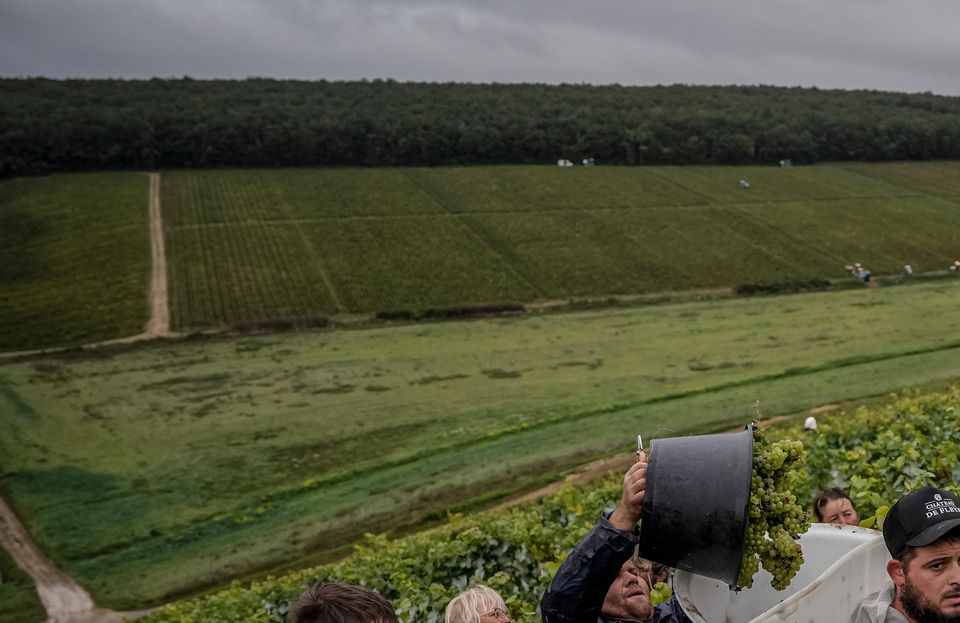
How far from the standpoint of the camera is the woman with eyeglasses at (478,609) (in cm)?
472

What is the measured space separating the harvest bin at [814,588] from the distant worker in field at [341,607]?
159 centimetres

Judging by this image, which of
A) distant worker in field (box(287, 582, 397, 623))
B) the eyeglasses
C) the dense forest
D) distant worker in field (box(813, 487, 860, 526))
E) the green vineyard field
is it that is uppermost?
the dense forest

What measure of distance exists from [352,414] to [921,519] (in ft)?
96.2

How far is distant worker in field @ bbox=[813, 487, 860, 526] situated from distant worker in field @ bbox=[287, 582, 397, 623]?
440 centimetres

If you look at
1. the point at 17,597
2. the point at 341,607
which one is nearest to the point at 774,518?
the point at 341,607

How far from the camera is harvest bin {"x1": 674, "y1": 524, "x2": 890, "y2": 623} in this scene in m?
4.46

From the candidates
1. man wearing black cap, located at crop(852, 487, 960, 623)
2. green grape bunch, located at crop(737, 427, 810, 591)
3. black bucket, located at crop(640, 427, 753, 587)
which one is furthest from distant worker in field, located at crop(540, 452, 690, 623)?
man wearing black cap, located at crop(852, 487, 960, 623)

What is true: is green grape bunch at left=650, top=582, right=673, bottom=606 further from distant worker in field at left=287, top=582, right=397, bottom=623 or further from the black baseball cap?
distant worker in field at left=287, top=582, right=397, bottom=623

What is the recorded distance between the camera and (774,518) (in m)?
4.37

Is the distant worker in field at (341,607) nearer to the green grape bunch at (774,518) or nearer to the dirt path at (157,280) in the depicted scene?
the green grape bunch at (774,518)

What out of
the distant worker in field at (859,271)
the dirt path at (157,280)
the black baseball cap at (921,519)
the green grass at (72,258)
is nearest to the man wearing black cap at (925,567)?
the black baseball cap at (921,519)

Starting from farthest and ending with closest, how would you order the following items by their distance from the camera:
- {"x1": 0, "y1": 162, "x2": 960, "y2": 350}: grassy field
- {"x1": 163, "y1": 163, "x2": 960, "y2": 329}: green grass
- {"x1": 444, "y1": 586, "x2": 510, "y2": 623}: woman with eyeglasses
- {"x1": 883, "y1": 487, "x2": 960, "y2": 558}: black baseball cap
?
{"x1": 163, "y1": 163, "x2": 960, "y2": 329}: green grass, {"x1": 0, "y1": 162, "x2": 960, "y2": 350}: grassy field, {"x1": 444, "y1": 586, "x2": 510, "y2": 623}: woman with eyeglasses, {"x1": 883, "y1": 487, "x2": 960, "y2": 558}: black baseball cap

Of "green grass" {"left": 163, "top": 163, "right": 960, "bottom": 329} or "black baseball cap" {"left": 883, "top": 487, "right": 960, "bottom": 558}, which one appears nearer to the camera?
"black baseball cap" {"left": 883, "top": 487, "right": 960, "bottom": 558}

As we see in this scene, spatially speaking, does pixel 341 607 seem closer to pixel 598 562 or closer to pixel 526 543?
pixel 598 562
